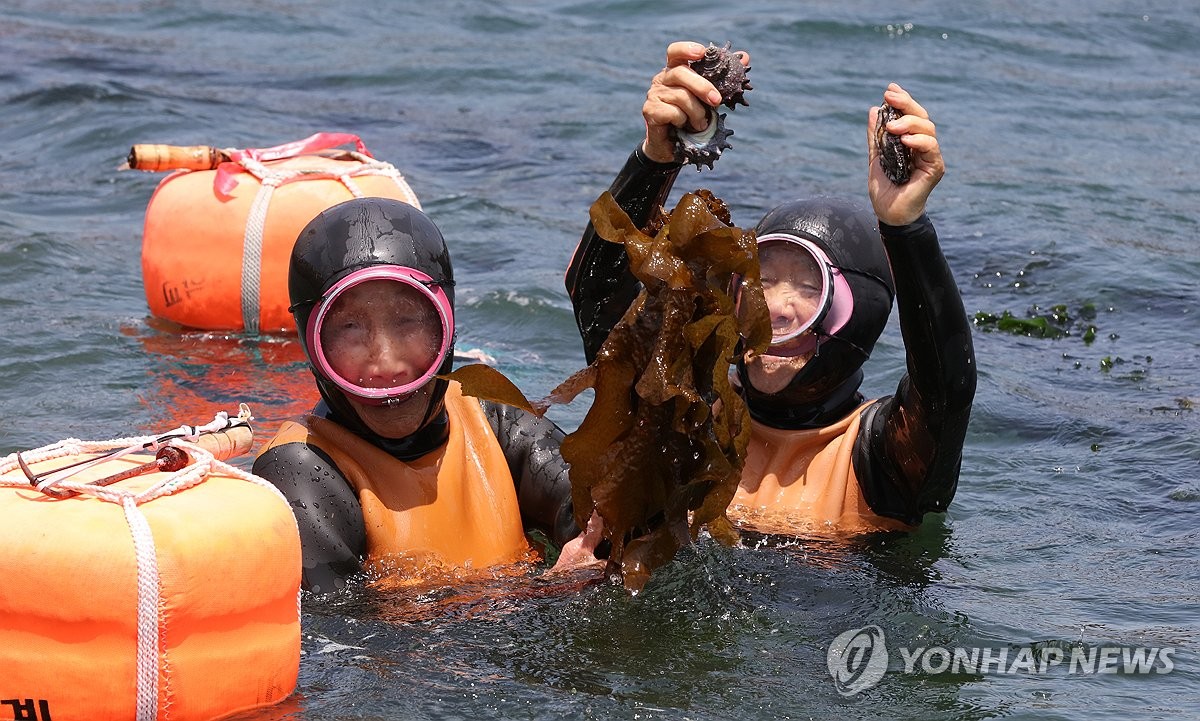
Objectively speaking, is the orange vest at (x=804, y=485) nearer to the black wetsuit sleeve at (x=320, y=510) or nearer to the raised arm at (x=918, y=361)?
the raised arm at (x=918, y=361)

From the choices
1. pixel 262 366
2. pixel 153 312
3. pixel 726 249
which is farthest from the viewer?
pixel 153 312

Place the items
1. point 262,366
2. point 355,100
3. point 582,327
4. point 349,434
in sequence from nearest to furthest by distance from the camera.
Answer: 1. point 349,434
2. point 582,327
3. point 262,366
4. point 355,100

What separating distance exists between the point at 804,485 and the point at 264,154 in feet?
13.6

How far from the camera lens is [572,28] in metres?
16.8

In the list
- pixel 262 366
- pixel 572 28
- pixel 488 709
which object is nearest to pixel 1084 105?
pixel 572 28

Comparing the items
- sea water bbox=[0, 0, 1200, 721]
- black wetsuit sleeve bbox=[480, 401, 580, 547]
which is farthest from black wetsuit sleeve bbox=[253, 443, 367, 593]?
black wetsuit sleeve bbox=[480, 401, 580, 547]

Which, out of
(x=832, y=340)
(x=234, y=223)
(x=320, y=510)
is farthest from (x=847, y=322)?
(x=234, y=223)

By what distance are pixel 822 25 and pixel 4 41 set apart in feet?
28.0

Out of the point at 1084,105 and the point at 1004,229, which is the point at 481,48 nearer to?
the point at 1084,105

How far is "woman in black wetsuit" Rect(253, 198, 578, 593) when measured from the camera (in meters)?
4.41

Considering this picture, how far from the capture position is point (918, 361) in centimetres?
454

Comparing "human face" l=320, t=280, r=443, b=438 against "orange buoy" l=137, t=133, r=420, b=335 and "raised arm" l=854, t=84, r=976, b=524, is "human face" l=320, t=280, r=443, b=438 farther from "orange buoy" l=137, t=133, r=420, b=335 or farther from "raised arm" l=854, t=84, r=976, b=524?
"orange buoy" l=137, t=133, r=420, b=335

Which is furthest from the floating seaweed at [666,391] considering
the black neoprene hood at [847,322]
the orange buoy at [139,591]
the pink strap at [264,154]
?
the pink strap at [264,154]

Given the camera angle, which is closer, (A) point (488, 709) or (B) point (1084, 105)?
(A) point (488, 709)
